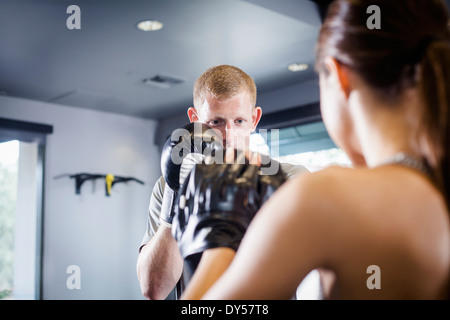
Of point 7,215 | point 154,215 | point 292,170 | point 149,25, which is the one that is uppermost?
point 149,25

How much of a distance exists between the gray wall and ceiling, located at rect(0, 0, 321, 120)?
434 mm

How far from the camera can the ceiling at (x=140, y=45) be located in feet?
10.9

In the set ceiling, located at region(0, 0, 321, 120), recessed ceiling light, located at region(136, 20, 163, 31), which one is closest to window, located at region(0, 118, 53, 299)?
ceiling, located at region(0, 0, 321, 120)

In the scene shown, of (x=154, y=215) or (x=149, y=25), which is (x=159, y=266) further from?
(x=149, y=25)

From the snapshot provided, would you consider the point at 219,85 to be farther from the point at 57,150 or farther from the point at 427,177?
the point at 57,150

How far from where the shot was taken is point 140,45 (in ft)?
12.8

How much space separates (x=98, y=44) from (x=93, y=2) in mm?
727

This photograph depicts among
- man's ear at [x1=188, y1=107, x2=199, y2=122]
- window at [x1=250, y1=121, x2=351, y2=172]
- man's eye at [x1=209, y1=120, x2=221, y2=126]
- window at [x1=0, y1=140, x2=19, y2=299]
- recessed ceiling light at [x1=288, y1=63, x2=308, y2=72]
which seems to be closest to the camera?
man's eye at [x1=209, y1=120, x2=221, y2=126]

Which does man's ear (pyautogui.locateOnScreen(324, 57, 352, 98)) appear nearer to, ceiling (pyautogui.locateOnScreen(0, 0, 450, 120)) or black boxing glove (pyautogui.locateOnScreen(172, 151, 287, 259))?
black boxing glove (pyautogui.locateOnScreen(172, 151, 287, 259))

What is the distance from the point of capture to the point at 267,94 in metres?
5.45

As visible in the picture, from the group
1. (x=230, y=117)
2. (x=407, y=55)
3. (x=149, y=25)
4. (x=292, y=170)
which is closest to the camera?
(x=407, y=55)

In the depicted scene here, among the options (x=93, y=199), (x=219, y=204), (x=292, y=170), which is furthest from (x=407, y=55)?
(x=93, y=199)

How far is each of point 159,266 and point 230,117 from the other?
0.56m

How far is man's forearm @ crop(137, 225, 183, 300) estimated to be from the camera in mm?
1362
